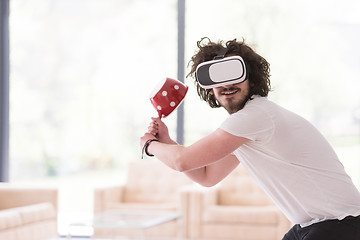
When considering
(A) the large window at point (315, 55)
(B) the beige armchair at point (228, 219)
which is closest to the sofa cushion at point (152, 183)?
(B) the beige armchair at point (228, 219)

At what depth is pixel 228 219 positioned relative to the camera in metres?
5.62

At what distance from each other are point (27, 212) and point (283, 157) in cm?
354

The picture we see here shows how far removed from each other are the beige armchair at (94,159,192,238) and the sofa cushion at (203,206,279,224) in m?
0.40

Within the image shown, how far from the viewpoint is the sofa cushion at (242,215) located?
18.2 feet

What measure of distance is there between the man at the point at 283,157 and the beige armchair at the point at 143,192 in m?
3.96

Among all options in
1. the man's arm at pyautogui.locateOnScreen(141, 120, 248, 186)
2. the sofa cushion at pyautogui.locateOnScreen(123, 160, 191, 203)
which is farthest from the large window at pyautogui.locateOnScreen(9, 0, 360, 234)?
the man's arm at pyautogui.locateOnScreen(141, 120, 248, 186)

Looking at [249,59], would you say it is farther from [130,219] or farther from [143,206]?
[143,206]

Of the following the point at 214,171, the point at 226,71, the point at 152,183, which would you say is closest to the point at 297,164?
the point at 226,71

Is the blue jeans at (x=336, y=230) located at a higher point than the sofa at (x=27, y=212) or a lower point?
higher

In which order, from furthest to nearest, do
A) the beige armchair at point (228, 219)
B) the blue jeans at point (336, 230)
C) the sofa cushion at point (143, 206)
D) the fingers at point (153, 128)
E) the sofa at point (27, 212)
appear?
the sofa cushion at point (143, 206), the beige armchair at point (228, 219), the sofa at point (27, 212), the fingers at point (153, 128), the blue jeans at point (336, 230)

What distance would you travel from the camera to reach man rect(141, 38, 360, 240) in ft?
6.27

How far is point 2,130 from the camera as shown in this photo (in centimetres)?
741

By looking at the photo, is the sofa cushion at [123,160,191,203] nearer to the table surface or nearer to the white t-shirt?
the table surface

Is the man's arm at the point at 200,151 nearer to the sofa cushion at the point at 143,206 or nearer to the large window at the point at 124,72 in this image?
the sofa cushion at the point at 143,206
